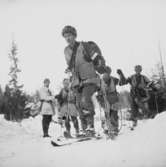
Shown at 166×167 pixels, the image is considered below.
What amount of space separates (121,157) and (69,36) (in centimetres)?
210

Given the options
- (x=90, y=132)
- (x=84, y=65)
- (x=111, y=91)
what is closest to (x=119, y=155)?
(x=90, y=132)

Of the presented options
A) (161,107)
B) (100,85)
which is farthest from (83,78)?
(161,107)

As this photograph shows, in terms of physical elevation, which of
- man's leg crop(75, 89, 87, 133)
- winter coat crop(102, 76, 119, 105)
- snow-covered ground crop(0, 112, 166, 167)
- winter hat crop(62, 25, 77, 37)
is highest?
winter hat crop(62, 25, 77, 37)

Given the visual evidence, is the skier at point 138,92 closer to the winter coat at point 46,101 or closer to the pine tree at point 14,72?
the winter coat at point 46,101

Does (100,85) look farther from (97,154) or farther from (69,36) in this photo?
(97,154)

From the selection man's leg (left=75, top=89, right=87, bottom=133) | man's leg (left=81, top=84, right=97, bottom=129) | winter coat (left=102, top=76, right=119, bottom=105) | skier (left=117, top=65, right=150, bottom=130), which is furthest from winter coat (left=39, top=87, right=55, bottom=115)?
man's leg (left=81, top=84, right=97, bottom=129)

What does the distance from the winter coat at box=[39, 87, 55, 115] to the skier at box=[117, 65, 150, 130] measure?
2.09 metres

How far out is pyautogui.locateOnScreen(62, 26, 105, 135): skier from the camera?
3621 millimetres


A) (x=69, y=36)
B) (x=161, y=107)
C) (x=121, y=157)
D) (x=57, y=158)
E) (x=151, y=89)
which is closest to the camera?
(x=121, y=157)

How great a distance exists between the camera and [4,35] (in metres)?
4.59

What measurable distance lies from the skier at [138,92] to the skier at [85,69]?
260 cm

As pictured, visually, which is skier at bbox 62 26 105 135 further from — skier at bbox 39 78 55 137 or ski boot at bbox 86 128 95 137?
skier at bbox 39 78 55 137

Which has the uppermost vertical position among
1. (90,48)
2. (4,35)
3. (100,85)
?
(4,35)

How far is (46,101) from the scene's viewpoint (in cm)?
700
